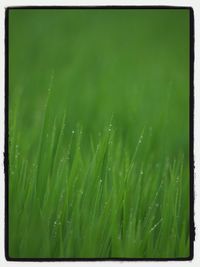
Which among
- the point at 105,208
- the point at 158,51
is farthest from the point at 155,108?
the point at 105,208

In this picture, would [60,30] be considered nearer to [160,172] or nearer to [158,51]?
[158,51]

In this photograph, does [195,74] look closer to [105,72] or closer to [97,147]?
[97,147]

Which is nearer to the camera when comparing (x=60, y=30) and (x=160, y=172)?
(x=160, y=172)

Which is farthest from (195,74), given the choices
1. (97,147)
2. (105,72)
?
(105,72)
